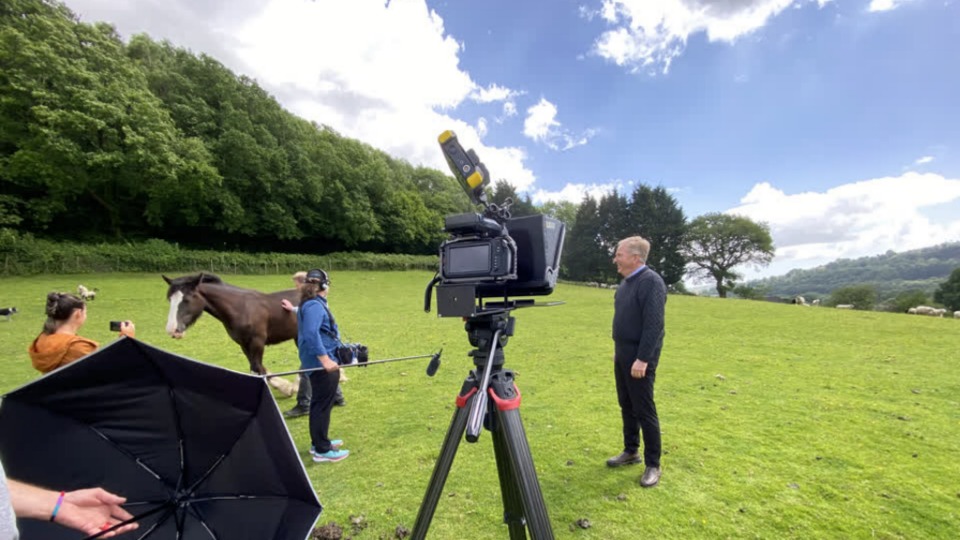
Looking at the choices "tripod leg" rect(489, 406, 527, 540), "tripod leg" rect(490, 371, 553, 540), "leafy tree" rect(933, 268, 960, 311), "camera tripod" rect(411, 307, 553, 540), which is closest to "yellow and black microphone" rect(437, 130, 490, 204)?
"camera tripod" rect(411, 307, 553, 540)

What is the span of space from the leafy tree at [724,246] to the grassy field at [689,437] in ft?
143

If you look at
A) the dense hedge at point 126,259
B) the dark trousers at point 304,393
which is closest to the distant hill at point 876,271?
the dense hedge at point 126,259

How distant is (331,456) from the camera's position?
4.43 metres

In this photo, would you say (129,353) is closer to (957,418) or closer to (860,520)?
(860,520)

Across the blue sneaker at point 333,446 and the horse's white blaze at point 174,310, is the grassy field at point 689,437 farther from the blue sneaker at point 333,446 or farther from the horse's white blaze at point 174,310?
the horse's white blaze at point 174,310

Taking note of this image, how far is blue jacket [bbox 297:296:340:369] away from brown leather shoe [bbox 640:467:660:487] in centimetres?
353

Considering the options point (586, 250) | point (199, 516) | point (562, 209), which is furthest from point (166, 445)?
point (562, 209)

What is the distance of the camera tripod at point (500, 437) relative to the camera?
2.15 meters

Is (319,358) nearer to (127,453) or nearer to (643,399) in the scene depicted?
(127,453)

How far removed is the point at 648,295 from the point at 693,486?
6.21 feet

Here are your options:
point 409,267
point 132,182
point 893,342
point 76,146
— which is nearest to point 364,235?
point 409,267

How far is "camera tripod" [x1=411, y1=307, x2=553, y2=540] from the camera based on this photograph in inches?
84.8

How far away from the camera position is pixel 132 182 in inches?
1085

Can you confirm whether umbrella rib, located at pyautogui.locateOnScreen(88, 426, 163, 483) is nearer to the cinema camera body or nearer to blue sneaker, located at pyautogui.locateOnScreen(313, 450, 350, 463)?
the cinema camera body
